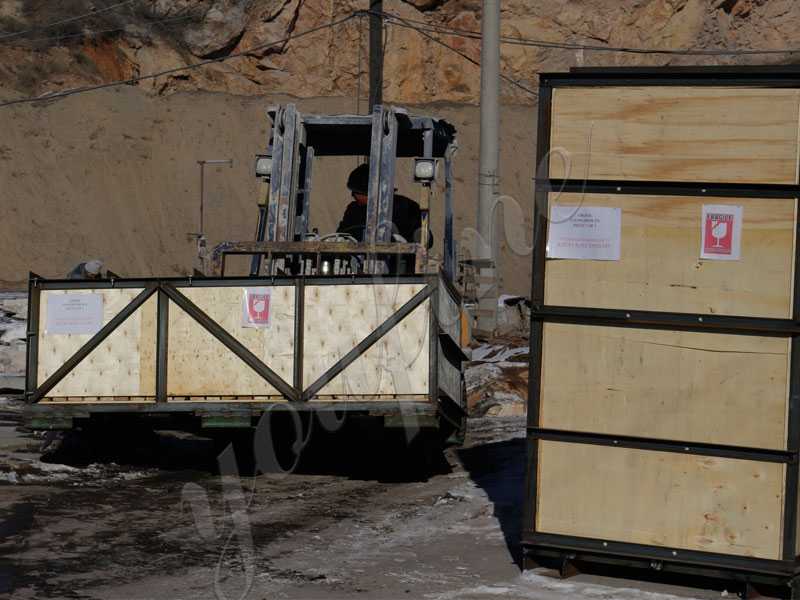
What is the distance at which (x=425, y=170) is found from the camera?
40.7 ft

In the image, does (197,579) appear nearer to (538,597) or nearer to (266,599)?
(266,599)

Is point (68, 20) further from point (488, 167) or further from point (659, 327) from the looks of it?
point (659, 327)

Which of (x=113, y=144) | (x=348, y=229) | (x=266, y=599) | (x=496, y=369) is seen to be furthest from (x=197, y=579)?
(x=113, y=144)

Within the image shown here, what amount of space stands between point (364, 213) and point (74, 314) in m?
3.36

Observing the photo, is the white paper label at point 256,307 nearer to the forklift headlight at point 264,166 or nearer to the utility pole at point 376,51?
the forklift headlight at point 264,166

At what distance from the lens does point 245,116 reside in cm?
4128

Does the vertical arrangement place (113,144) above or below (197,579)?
above

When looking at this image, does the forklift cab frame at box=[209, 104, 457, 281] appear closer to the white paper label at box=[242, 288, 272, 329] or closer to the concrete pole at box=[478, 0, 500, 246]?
the white paper label at box=[242, 288, 272, 329]

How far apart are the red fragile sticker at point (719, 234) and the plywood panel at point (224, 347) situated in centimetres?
424

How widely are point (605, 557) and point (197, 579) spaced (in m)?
2.31

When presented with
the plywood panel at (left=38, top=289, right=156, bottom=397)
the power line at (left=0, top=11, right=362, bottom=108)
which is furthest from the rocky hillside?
the plywood panel at (left=38, top=289, right=156, bottom=397)

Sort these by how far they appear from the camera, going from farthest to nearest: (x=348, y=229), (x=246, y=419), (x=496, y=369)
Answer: (x=496, y=369)
(x=348, y=229)
(x=246, y=419)

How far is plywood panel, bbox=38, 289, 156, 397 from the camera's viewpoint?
10875 mm

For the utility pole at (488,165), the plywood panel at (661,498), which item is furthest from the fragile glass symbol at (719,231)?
the utility pole at (488,165)
